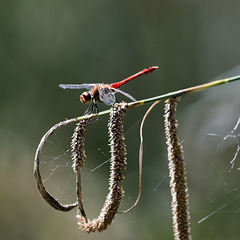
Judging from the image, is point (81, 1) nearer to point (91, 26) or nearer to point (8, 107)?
point (91, 26)

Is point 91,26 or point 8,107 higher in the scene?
point 91,26

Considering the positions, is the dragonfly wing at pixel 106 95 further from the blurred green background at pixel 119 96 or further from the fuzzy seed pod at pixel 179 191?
the blurred green background at pixel 119 96

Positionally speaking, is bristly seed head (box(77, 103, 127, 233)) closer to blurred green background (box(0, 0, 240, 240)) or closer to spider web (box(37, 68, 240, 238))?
spider web (box(37, 68, 240, 238))

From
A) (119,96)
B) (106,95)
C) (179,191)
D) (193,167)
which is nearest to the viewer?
(179,191)

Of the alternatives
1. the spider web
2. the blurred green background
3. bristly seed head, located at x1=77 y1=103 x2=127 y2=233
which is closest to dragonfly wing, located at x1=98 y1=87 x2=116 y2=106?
bristly seed head, located at x1=77 y1=103 x2=127 y2=233

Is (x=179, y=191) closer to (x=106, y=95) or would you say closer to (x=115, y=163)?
(x=115, y=163)

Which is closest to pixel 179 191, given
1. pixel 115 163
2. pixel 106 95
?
pixel 115 163

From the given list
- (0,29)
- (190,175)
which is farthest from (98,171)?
(0,29)
